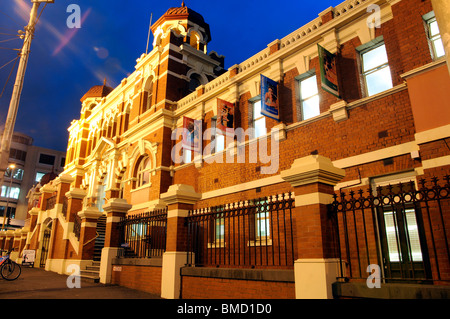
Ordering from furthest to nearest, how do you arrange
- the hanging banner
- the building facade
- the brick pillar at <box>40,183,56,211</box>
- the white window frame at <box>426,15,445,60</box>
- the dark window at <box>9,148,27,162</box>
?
the dark window at <box>9,148,27,162</box>, the brick pillar at <box>40,183,56,211</box>, the hanging banner, the white window frame at <box>426,15,445,60</box>, the building facade

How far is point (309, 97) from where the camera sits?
12148 mm

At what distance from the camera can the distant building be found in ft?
185

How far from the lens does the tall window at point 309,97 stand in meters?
11.9

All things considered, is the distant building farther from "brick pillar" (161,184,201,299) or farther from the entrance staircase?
"brick pillar" (161,184,201,299)

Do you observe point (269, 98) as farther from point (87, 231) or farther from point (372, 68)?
point (87, 231)

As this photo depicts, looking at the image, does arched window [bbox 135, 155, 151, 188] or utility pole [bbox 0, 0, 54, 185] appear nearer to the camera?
utility pole [bbox 0, 0, 54, 185]

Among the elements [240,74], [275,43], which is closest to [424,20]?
[275,43]

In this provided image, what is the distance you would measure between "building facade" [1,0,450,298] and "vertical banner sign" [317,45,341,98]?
0.18 feet

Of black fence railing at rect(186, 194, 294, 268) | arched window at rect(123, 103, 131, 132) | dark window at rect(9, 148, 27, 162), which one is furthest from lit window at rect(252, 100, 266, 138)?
dark window at rect(9, 148, 27, 162)

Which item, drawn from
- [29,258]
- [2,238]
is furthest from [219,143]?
[2,238]
